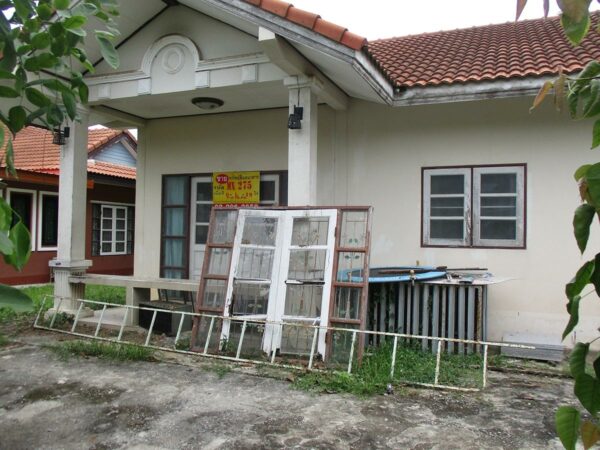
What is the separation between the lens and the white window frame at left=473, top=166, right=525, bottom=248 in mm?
6273

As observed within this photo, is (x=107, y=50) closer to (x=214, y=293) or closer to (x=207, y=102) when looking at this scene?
(x=214, y=293)

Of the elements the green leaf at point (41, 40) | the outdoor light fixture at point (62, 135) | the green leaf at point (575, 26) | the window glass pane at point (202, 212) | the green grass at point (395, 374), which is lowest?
the green grass at point (395, 374)

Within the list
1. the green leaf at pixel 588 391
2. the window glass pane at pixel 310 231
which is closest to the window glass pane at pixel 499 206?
the window glass pane at pixel 310 231

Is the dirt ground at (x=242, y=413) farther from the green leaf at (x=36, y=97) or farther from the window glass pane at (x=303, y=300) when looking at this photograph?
the green leaf at (x=36, y=97)

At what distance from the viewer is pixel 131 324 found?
7352 mm

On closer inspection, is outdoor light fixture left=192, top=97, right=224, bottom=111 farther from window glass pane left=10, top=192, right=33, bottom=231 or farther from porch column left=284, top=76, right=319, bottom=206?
window glass pane left=10, top=192, right=33, bottom=231

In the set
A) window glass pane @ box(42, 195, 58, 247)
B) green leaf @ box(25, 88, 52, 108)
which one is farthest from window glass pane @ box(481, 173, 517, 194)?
window glass pane @ box(42, 195, 58, 247)

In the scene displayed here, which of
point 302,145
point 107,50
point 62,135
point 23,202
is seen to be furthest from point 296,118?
point 23,202

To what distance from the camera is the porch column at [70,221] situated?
7215 millimetres

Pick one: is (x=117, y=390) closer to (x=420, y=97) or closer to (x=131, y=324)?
(x=131, y=324)

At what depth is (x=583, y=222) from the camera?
790mm

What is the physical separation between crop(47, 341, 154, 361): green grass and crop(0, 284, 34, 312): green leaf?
189 inches

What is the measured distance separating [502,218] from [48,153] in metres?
12.6

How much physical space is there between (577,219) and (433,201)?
605 centimetres
